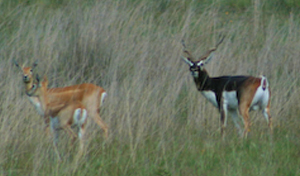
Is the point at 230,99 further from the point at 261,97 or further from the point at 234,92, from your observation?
the point at 261,97

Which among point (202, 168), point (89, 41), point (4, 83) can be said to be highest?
point (89, 41)

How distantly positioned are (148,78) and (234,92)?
4.39ft

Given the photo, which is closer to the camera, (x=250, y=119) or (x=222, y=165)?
(x=222, y=165)

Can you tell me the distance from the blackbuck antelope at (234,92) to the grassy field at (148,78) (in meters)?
0.14

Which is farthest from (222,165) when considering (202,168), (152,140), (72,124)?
(72,124)

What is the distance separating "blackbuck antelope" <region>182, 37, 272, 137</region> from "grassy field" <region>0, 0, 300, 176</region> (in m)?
0.14

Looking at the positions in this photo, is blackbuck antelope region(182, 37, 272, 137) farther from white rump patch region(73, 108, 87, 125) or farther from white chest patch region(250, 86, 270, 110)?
white rump patch region(73, 108, 87, 125)

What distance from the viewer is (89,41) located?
29.3ft

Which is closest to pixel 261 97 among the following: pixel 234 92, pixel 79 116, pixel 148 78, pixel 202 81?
pixel 234 92

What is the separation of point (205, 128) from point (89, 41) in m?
2.98

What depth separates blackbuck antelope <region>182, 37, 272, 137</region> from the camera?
6.82m

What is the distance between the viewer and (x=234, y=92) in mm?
7129

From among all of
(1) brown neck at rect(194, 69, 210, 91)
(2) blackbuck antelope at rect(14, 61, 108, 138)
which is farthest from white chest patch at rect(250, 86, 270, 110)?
(2) blackbuck antelope at rect(14, 61, 108, 138)

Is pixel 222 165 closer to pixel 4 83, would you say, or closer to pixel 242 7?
pixel 4 83
